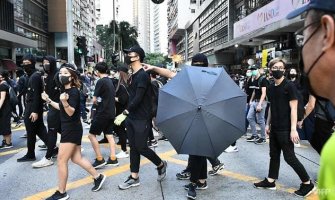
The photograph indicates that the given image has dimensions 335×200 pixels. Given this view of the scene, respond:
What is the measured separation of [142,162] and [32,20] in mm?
42646

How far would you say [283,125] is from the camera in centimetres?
520

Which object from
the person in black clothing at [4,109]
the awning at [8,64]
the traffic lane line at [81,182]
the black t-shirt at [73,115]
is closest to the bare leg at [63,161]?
the black t-shirt at [73,115]

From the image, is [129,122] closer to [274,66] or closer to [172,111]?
[172,111]

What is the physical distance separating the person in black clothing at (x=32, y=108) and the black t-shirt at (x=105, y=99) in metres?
1.11

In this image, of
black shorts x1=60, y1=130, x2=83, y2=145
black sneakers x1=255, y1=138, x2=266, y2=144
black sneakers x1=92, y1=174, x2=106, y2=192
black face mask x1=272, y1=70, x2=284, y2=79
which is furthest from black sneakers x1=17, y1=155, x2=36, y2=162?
black sneakers x1=255, y1=138, x2=266, y2=144

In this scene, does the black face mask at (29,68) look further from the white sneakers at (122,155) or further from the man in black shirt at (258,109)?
the man in black shirt at (258,109)

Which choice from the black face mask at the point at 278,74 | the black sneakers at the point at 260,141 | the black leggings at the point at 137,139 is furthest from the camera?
the black sneakers at the point at 260,141

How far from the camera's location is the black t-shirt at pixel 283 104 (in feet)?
17.0

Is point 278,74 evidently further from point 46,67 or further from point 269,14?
point 269,14

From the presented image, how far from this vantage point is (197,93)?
4.39 m

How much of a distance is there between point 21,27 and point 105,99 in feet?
120

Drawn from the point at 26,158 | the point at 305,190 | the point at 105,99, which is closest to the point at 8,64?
the point at 26,158

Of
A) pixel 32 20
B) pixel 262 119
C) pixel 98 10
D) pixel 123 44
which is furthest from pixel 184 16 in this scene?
pixel 262 119

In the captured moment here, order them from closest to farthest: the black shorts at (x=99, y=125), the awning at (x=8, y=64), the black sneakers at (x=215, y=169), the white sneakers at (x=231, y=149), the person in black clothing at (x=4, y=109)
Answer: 1. the black sneakers at (x=215, y=169)
2. the black shorts at (x=99, y=125)
3. the white sneakers at (x=231, y=149)
4. the person in black clothing at (x=4, y=109)
5. the awning at (x=8, y=64)
